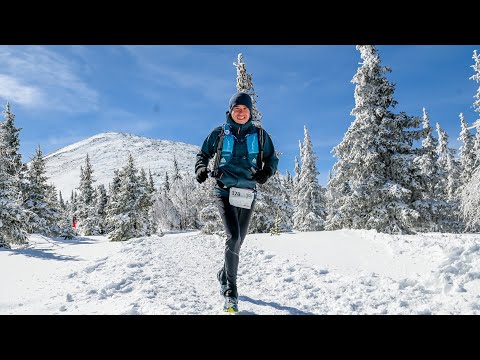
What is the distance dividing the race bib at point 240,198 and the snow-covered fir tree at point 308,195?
1304 inches

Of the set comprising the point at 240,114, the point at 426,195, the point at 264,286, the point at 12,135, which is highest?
the point at 12,135

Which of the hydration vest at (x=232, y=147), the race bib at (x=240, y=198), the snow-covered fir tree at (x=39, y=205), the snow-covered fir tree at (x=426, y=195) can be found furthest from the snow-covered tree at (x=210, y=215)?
the race bib at (x=240, y=198)

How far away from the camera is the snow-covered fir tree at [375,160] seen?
16688 mm

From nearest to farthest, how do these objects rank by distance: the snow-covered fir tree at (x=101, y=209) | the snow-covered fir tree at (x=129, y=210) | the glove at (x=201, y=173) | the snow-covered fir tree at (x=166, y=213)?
the glove at (x=201, y=173) < the snow-covered fir tree at (x=129, y=210) < the snow-covered fir tree at (x=101, y=209) < the snow-covered fir tree at (x=166, y=213)

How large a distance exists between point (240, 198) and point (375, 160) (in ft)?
48.1

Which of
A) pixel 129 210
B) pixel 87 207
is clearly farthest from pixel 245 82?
pixel 87 207

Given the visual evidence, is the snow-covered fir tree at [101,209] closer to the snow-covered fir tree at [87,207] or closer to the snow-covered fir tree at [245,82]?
the snow-covered fir tree at [87,207]

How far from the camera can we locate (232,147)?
15.3ft

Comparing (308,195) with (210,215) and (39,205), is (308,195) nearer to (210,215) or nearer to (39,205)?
(210,215)

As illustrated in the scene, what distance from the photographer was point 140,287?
5.49 metres

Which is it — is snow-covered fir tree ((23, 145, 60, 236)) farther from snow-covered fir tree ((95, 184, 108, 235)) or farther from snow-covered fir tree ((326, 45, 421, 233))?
snow-covered fir tree ((95, 184, 108, 235))

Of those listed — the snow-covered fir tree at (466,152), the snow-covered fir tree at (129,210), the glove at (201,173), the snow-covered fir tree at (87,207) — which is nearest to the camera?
the glove at (201,173)
